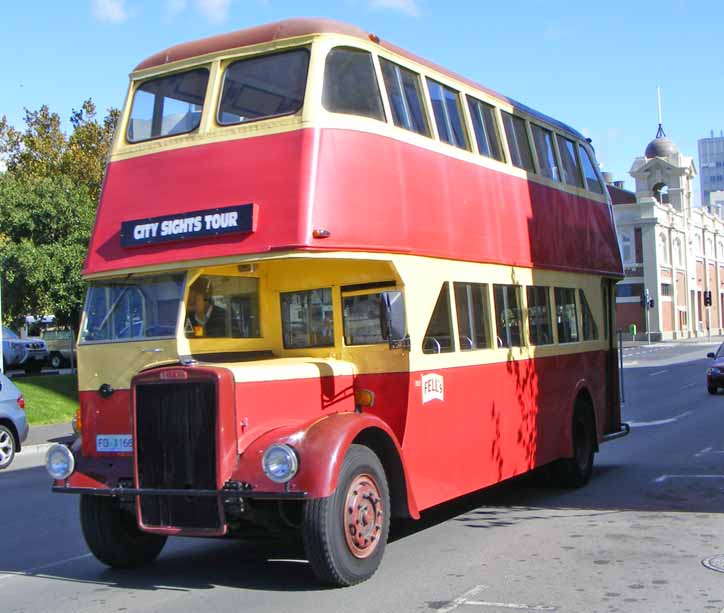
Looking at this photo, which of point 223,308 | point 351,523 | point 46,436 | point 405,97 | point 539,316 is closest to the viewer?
point 351,523

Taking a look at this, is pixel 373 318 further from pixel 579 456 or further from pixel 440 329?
pixel 579 456

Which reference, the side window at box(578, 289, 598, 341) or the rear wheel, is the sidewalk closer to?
the rear wheel

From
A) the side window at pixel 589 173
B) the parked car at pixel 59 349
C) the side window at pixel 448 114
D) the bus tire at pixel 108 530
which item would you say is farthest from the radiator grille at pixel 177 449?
the parked car at pixel 59 349

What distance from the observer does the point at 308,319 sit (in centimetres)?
877

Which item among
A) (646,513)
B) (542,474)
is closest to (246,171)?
(646,513)

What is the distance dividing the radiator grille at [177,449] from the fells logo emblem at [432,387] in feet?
7.12

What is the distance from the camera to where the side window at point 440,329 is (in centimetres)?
876

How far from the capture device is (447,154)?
9547 mm

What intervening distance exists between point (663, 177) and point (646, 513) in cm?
8399

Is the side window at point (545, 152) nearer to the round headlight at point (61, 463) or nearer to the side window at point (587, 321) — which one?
the side window at point (587, 321)

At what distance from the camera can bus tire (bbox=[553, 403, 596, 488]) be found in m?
12.2

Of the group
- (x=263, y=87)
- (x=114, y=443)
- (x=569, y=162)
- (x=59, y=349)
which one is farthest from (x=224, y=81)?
(x=59, y=349)

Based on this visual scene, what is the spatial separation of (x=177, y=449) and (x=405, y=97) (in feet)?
12.4

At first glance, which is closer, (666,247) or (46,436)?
(46,436)
